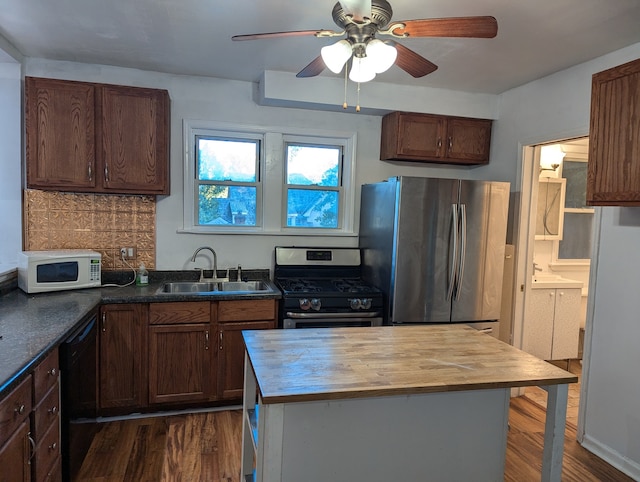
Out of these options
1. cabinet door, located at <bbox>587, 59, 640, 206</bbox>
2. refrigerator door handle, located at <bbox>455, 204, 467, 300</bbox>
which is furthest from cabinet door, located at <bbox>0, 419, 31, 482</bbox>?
cabinet door, located at <bbox>587, 59, 640, 206</bbox>

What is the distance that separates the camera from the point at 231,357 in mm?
2984

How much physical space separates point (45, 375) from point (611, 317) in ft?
10.00

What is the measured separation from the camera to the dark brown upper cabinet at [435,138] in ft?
11.6

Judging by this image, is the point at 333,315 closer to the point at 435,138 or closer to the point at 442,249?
the point at 442,249

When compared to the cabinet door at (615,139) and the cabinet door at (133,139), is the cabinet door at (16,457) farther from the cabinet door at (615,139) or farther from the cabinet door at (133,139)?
the cabinet door at (615,139)

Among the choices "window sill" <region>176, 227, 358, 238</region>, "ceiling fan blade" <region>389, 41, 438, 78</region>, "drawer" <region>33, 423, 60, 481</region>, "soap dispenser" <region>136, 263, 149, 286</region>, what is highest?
"ceiling fan blade" <region>389, 41, 438, 78</region>

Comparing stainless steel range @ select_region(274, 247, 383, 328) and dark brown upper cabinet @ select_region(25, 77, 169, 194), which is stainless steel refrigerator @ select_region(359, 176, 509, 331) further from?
dark brown upper cabinet @ select_region(25, 77, 169, 194)

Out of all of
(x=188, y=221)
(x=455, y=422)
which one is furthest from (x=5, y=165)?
(x=455, y=422)

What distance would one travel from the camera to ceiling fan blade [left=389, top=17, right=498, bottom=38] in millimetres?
1530

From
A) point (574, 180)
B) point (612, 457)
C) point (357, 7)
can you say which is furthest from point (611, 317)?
point (357, 7)

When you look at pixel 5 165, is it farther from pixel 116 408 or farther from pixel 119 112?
pixel 116 408

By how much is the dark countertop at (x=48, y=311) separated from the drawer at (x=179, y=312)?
4 cm

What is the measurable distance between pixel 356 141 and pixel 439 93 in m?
0.78

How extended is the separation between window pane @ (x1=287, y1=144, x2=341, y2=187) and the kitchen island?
200 centimetres
